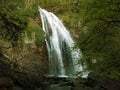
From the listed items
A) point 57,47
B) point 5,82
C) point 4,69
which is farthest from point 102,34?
point 57,47

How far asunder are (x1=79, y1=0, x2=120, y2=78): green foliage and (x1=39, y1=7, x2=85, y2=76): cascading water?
15.9m

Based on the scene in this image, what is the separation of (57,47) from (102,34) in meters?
17.6

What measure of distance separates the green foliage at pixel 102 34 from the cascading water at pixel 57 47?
52.1ft

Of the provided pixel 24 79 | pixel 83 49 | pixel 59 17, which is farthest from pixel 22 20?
pixel 59 17

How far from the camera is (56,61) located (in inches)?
1083

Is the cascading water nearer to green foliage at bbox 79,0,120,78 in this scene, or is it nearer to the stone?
the stone

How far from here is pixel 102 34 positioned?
10570mm

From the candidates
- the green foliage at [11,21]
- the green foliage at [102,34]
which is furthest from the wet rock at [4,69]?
the green foliage at [102,34]

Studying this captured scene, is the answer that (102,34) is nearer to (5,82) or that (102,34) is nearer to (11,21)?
(11,21)

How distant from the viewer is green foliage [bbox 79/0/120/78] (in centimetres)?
986

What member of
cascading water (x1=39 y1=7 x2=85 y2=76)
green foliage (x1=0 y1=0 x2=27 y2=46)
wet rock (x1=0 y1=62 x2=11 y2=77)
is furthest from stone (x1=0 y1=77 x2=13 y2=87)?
cascading water (x1=39 y1=7 x2=85 y2=76)

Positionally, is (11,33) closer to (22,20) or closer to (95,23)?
(22,20)

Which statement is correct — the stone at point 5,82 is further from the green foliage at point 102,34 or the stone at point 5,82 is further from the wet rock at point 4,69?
the green foliage at point 102,34

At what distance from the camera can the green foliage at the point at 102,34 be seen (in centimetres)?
986
